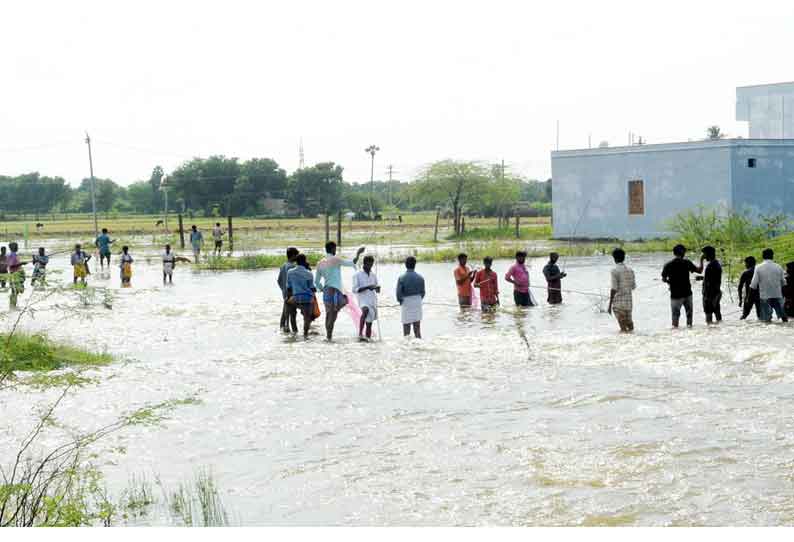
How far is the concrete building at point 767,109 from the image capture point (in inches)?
1960

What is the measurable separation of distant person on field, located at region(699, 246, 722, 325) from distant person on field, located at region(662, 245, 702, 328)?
0.20 metres

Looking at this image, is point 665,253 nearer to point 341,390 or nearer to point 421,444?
point 341,390

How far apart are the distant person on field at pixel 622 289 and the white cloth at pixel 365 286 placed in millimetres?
3326

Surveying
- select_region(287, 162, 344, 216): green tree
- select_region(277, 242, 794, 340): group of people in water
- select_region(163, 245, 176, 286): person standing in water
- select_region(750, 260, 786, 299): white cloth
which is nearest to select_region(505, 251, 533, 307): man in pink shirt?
select_region(277, 242, 794, 340): group of people in water

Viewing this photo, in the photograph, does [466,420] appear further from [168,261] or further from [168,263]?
[168,263]

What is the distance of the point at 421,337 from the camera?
16906 mm

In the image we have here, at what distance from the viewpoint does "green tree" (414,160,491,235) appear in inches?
2341

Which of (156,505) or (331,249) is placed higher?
(331,249)

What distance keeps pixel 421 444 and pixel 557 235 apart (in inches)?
1396

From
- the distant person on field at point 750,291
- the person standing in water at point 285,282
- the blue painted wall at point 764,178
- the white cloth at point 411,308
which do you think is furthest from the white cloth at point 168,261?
the blue painted wall at point 764,178

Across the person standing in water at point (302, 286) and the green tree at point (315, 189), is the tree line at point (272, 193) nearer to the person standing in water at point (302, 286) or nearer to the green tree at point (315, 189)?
the green tree at point (315, 189)

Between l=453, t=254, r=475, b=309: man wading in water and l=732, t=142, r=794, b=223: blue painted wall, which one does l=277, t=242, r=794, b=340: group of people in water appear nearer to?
l=453, t=254, r=475, b=309: man wading in water

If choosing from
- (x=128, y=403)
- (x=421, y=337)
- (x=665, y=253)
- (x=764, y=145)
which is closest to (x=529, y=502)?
(x=128, y=403)

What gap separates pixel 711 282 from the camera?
51.7ft
